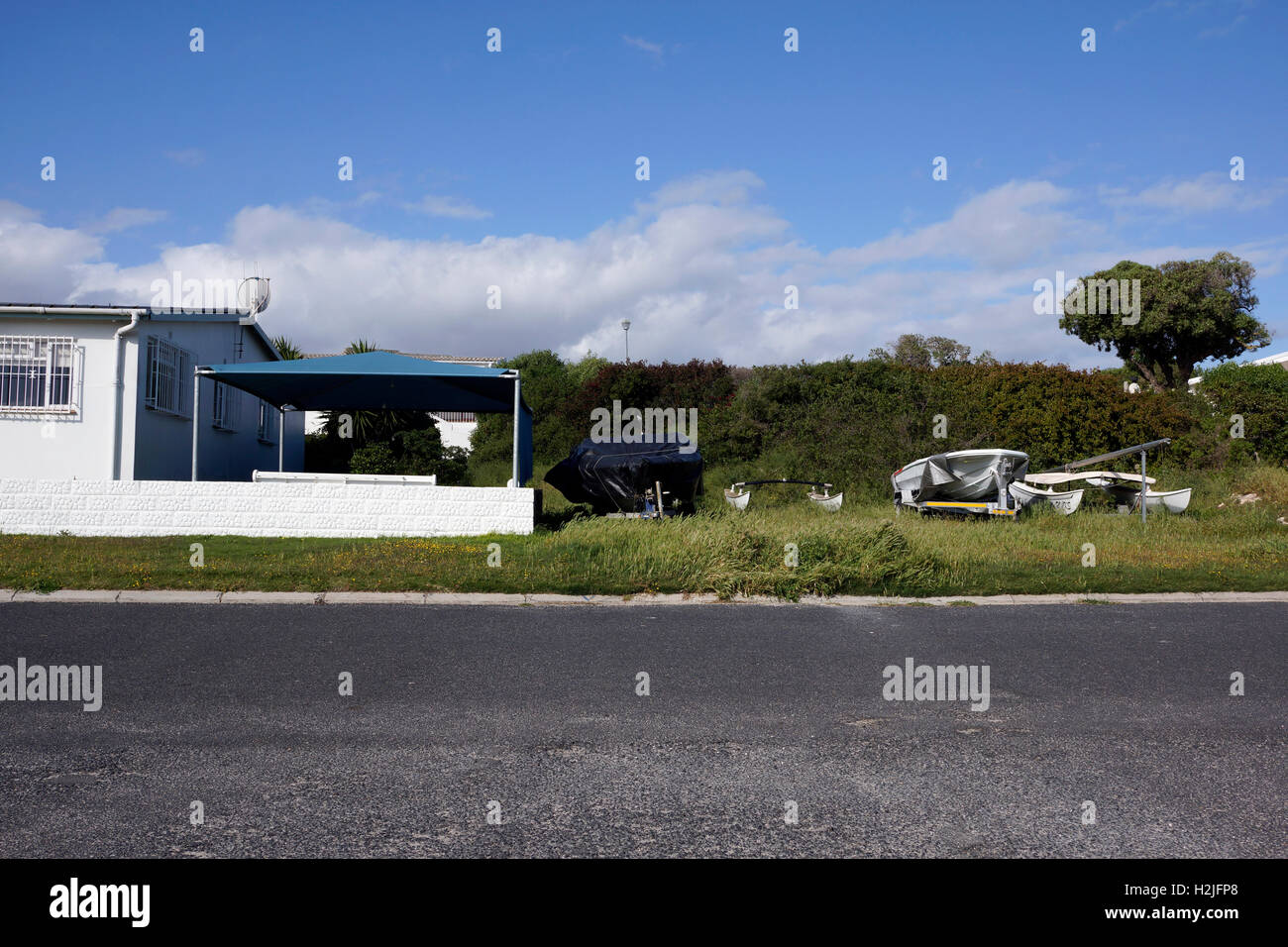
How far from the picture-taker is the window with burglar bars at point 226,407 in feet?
65.1

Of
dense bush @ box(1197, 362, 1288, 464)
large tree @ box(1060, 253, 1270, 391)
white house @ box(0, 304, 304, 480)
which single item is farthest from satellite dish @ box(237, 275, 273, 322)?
large tree @ box(1060, 253, 1270, 391)

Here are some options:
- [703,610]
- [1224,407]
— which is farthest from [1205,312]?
[703,610]

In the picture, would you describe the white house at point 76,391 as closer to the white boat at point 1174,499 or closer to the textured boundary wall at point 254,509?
the textured boundary wall at point 254,509

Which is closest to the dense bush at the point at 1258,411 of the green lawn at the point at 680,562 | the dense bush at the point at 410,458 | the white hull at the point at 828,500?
the white hull at the point at 828,500

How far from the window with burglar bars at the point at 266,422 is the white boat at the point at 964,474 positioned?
16.5 metres

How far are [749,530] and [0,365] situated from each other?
1331cm

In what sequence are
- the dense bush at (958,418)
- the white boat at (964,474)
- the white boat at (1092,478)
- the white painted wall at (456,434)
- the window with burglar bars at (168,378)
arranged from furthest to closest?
the white painted wall at (456,434), the dense bush at (958,418), the white boat at (1092,478), the white boat at (964,474), the window with burglar bars at (168,378)

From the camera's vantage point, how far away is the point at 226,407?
20578 millimetres

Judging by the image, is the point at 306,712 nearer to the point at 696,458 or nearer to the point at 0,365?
the point at 696,458

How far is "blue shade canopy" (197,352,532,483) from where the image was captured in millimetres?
14984

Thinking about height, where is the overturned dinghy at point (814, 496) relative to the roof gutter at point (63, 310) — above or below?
below

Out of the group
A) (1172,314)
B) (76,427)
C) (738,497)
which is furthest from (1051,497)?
(1172,314)

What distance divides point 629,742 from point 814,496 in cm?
1649

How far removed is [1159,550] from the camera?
12.7 metres
